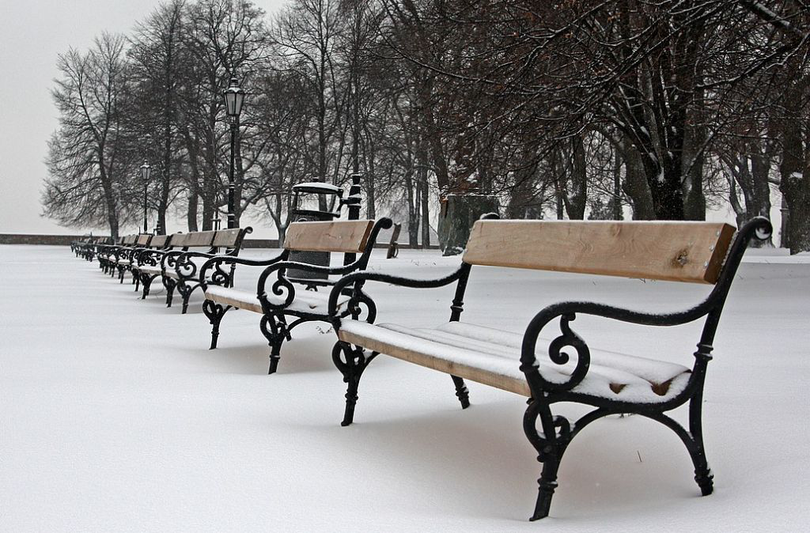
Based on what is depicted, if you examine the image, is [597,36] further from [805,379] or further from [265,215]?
[265,215]

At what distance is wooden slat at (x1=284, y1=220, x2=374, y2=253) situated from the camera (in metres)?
4.98

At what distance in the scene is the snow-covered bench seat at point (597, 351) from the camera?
8.02 ft

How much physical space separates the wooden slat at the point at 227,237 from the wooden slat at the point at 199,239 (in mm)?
496

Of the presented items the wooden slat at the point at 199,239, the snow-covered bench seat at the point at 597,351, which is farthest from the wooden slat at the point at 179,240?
the snow-covered bench seat at the point at 597,351

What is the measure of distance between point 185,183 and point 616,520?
3609 centimetres

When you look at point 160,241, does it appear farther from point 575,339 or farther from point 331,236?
point 575,339

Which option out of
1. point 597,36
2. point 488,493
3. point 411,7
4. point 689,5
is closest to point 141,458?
point 488,493

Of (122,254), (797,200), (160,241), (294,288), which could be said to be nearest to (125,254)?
(122,254)

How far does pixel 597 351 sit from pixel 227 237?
19.9ft

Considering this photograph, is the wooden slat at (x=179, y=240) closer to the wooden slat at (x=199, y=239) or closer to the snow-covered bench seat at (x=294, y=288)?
the wooden slat at (x=199, y=239)

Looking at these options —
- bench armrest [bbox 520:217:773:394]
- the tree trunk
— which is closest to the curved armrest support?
bench armrest [bbox 520:217:773:394]

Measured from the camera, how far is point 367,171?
33.4 m

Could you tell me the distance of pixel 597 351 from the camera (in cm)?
313

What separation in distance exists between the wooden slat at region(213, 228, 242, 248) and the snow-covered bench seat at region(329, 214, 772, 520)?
15.6 ft
